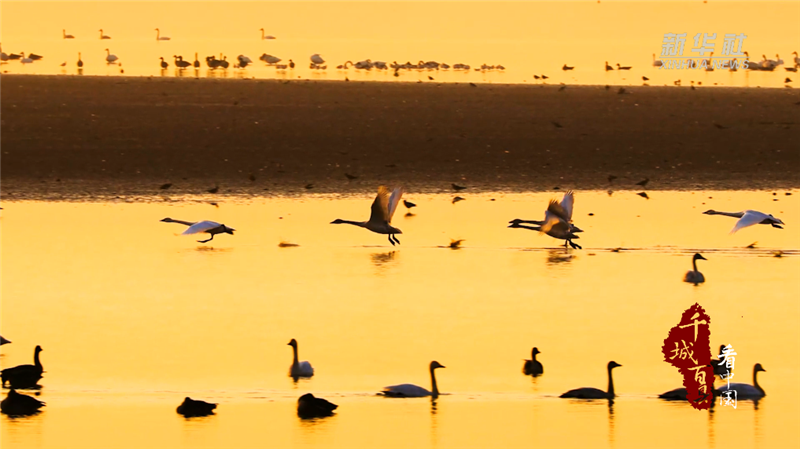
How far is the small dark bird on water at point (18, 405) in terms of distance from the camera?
9312 millimetres

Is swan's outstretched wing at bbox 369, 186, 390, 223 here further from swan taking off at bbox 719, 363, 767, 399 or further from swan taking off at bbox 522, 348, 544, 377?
swan taking off at bbox 719, 363, 767, 399

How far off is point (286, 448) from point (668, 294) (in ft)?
19.3

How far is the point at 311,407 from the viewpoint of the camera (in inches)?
366

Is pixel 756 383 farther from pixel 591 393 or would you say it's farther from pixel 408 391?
pixel 408 391

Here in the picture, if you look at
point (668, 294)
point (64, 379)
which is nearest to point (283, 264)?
point (668, 294)

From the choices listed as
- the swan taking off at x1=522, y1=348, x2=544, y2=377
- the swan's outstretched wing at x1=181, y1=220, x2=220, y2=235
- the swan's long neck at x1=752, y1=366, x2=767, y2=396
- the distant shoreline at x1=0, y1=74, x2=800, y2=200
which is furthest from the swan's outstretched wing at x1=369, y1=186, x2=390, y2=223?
the swan's long neck at x1=752, y1=366, x2=767, y2=396

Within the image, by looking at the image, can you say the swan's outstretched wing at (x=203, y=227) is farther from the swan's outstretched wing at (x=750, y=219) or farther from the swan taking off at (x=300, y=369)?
the swan taking off at (x=300, y=369)

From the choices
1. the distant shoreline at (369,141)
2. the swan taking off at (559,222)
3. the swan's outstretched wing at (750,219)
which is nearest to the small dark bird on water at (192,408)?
the swan taking off at (559,222)

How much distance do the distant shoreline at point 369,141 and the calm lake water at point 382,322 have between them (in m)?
2.49

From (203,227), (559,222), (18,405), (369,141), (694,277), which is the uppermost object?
(369,141)

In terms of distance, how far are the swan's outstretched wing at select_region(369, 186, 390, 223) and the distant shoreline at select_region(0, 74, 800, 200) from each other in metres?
5.45

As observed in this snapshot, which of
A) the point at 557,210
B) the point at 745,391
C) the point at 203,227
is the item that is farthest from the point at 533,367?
the point at 203,227

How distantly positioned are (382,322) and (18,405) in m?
3.74

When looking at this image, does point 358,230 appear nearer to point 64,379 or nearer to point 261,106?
point 64,379
